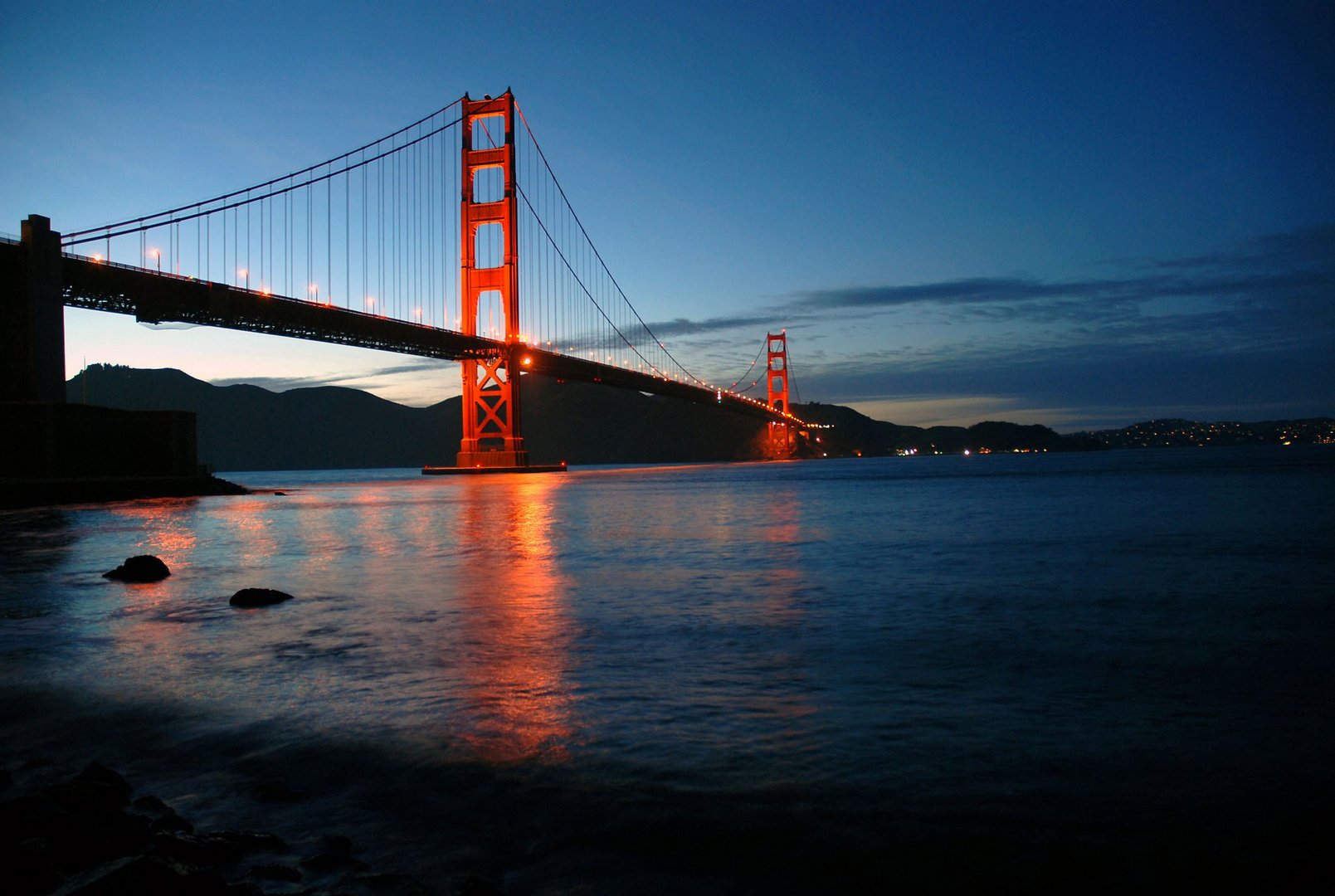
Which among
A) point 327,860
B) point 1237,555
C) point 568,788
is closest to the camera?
point 327,860

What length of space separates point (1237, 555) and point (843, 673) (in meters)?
9.85

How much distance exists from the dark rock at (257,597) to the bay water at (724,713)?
0.82ft

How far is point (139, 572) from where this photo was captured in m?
10.5

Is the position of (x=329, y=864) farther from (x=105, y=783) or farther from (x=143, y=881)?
(x=105, y=783)

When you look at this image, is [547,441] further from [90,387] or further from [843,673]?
[843,673]

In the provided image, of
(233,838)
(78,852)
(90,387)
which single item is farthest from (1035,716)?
(90,387)

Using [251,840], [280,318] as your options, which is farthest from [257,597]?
[280,318]

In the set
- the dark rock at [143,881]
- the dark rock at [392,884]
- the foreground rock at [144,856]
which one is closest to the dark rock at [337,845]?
the foreground rock at [144,856]

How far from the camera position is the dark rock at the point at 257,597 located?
28.2 feet

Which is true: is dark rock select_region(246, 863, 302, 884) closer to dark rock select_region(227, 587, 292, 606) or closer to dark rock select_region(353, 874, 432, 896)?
dark rock select_region(353, 874, 432, 896)

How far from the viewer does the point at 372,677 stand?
17.8 ft

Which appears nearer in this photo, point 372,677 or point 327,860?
point 327,860

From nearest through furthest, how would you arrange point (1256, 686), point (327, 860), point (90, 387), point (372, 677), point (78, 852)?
point (78, 852) → point (327, 860) → point (1256, 686) → point (372, 677) → point (90, 387)

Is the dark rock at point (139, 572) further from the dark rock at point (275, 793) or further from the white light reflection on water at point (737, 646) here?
the dark rock at point (275, 793)
